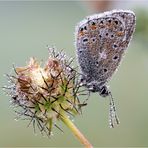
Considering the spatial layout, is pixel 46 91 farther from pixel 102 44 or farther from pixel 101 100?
pixel 101 100

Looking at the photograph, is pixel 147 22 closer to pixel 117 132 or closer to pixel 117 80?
pixel 117 132

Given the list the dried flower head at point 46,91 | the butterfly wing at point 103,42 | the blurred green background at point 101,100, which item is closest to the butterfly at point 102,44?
the butterfly wing at point 103,42

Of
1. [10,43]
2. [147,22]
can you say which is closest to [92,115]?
[147,22]

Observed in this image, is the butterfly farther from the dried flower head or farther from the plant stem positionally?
the plant stem

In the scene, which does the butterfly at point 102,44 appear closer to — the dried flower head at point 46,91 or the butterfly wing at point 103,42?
the butterfly wing at point 103,42

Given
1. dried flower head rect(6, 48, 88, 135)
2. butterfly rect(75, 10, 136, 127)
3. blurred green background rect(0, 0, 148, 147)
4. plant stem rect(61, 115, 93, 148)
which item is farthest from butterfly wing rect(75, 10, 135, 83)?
blurred green background rect(0, 0, 148, 147)
